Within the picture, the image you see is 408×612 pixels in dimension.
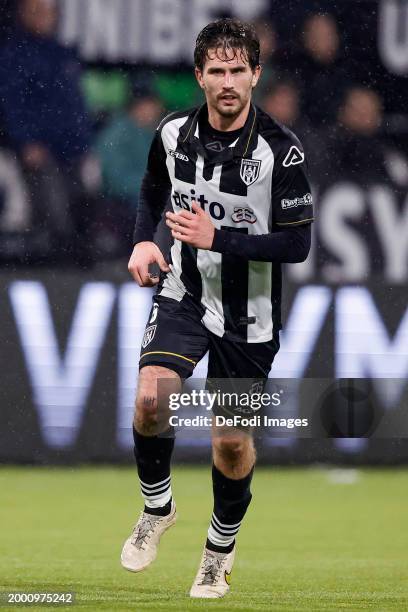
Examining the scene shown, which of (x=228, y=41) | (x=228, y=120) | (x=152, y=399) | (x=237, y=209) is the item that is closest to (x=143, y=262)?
(x=237, y=209)

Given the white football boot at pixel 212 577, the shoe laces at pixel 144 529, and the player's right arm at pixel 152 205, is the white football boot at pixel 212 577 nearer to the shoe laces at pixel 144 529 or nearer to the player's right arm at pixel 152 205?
the shoe laces at pixel 144 529

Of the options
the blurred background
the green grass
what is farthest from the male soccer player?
the blurred background

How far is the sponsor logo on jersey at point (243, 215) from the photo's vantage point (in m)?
5.53

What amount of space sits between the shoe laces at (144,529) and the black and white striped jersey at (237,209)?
0.76 m

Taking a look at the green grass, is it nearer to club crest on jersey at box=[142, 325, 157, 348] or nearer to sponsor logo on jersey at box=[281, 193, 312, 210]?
club crest on jersey at box=[142, 325, 157, 348]

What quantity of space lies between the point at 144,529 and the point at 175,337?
0.76 meters

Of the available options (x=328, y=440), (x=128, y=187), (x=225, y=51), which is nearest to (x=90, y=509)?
(x=328, y=440)

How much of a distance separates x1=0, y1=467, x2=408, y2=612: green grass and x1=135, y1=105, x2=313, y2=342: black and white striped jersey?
1056 millimetres

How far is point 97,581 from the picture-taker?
6043 millimetres

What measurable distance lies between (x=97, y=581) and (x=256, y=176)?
5.87 feet

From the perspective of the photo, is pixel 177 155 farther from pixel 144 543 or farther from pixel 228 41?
pixel 144 543

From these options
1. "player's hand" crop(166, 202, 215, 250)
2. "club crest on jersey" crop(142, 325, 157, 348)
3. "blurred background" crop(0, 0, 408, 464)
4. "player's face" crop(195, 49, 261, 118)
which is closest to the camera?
"player's hand" crop(166, 202, 215, 250)

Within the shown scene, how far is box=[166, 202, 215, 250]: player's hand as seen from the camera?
17.1 feet

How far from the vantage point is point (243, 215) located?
554 cm
